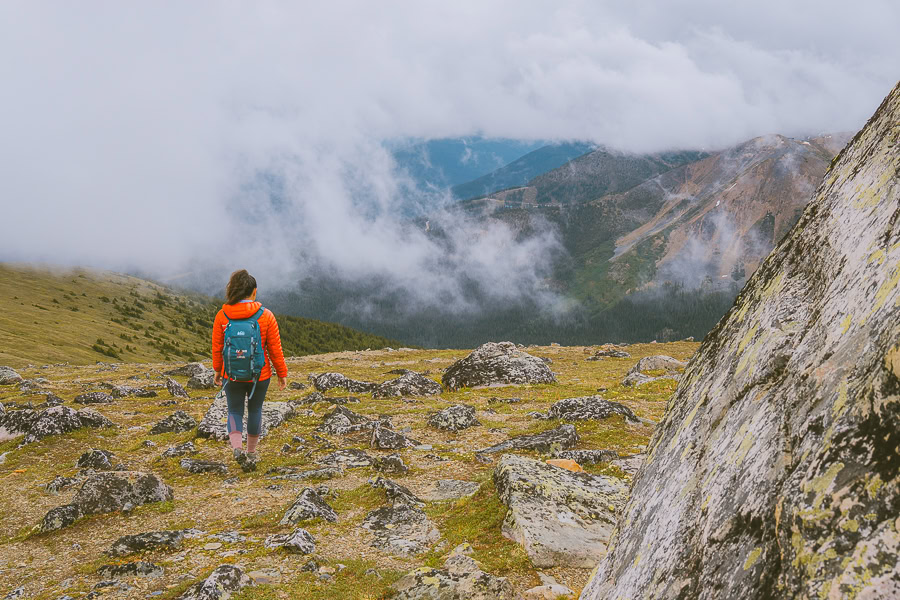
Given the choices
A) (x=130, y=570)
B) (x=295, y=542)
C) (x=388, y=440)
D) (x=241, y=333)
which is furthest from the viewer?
(x=388, y=440)

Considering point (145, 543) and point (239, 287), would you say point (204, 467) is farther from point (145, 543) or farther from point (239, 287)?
point (239, 287)

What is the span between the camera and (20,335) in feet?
284

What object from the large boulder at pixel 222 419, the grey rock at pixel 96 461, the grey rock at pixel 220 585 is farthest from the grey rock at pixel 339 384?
the grey rock at pixel 220 585

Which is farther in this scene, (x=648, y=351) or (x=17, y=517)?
(x=648, y=351)

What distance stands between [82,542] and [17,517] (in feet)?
11.2

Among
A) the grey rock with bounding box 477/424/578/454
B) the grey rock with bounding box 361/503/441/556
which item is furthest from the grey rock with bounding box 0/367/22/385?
the grey rock with bounding box 361/503/441/556

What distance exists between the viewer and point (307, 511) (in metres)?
12.3

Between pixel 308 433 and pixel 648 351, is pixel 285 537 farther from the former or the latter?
pixel 648 351

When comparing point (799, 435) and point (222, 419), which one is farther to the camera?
point (222, 419)

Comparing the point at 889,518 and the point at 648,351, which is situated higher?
the point at 889,518

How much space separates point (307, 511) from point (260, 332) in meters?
5.17

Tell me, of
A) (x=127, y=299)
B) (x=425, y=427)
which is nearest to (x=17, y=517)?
(x=425, y=427)

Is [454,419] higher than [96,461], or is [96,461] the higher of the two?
[96,461]

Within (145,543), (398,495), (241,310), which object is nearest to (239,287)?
(241,310)
